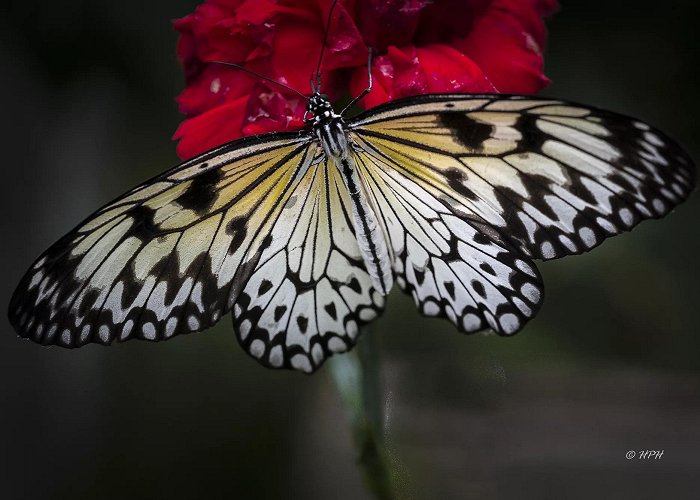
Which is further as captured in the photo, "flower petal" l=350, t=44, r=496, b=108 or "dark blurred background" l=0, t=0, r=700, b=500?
"dark blurred background" l=0, t=0, r=700, b=500

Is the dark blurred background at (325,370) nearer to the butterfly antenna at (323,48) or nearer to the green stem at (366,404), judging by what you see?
the green stem at (366,404)

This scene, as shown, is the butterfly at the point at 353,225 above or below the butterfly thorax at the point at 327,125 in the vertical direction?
below

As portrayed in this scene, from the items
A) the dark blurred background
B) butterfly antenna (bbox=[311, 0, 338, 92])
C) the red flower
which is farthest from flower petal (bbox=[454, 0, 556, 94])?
the dark blurred background

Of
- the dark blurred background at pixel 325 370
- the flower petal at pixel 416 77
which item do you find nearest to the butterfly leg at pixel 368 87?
the flower petal at pixel 416 77

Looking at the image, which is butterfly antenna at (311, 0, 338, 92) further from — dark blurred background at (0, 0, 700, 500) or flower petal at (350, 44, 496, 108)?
dark blurred background at (0, 0, 700, 500)

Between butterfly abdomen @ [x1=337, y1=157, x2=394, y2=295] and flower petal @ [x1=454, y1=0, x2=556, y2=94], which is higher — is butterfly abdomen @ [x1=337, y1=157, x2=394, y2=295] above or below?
below

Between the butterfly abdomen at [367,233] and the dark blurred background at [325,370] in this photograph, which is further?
the dark blurred background at [325,370]
